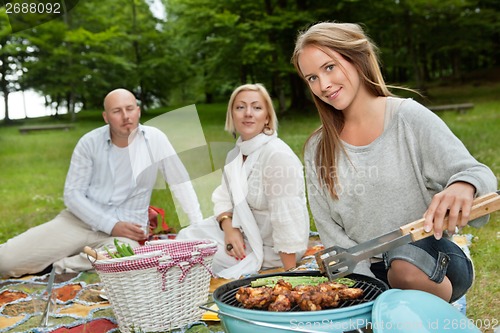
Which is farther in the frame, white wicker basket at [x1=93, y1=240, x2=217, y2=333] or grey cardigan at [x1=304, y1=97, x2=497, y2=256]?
white wicker basket at [x1=93, y1=240, x2=217, y2=333]

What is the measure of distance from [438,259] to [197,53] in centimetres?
2026

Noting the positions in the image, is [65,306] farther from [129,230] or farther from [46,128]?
[46,128]

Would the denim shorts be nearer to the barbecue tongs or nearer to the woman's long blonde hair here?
the barbecue tongs

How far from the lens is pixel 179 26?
21.9m

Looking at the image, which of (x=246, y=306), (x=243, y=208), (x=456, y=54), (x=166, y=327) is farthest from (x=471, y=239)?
(x=456, y=54)

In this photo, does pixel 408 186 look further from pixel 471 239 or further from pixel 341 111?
pixel 471 239

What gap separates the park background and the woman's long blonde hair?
445 inches

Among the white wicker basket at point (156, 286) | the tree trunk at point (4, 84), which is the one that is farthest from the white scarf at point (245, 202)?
the tree trunk at point (4, 84)

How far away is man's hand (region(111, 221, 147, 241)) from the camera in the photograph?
4.60 m

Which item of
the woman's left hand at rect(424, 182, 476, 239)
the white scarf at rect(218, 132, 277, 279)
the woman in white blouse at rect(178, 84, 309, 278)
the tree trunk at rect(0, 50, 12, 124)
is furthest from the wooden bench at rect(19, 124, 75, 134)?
the woman's left hand at rect(424, 182, 476, 239)

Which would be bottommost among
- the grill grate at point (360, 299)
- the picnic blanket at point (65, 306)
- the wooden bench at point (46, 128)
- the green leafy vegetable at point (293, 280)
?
the picnic blanket at point (65, 306)

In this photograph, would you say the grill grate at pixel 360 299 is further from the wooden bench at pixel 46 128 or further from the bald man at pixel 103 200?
the wooden bench at pixel 46 128

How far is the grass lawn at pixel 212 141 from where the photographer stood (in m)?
3.93

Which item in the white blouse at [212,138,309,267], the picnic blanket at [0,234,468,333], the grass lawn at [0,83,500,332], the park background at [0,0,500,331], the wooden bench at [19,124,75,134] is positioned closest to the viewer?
the picnic blanket at [0,234,468,333]
